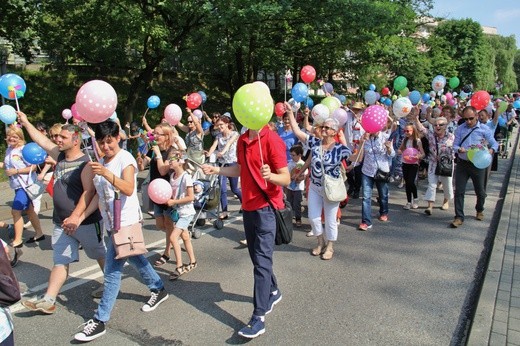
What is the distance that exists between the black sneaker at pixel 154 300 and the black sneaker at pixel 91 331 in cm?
51

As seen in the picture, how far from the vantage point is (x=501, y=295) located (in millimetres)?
4367

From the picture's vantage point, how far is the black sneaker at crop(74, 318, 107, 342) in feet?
11.8

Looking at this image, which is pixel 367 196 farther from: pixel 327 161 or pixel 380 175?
pixel 327 161

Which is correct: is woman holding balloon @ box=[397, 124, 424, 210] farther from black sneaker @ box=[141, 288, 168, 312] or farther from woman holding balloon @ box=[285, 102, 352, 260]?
black sneaker @ box=[141, 288, 168, 312]

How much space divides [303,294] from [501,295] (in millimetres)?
2028

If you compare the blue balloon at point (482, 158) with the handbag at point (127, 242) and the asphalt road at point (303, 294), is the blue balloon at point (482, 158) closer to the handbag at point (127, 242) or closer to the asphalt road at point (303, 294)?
the asphalt road at point (303, 294)

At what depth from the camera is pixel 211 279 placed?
493 centimetres

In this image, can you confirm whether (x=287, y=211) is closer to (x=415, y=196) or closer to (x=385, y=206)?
(x=385, y=206)

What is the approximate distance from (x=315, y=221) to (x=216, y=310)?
1.85 meters

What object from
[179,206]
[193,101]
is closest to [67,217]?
[179,206]

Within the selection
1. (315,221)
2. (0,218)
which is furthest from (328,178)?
(0,218)

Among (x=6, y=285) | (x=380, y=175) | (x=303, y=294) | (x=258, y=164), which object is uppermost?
(x=258, y=164)

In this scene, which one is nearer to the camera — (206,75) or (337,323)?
(337,323)

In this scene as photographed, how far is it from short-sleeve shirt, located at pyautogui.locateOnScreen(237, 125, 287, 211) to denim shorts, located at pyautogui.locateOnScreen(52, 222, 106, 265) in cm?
158
